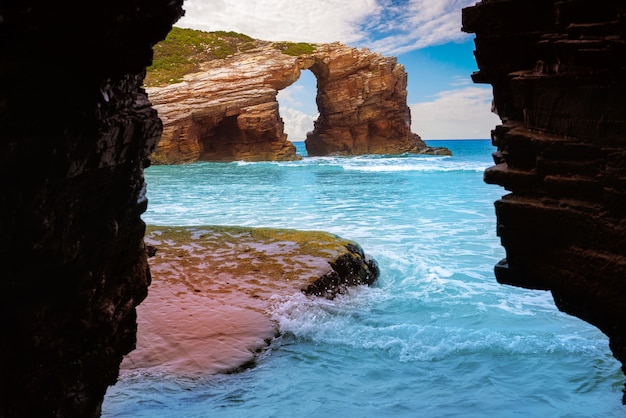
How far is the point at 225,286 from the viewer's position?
7.30m

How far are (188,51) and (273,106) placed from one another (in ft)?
44.5

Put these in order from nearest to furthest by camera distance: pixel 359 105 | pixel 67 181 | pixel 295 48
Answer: pixel 67 181, pixel 295 48, pixel 359 105

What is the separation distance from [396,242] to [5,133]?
34.9 feet

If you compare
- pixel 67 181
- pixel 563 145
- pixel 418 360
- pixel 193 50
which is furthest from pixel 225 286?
pixel 193 50

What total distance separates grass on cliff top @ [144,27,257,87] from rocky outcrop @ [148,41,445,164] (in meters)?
1.57

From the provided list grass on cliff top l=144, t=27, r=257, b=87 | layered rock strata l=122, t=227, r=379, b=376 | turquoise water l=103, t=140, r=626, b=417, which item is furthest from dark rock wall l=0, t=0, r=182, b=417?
grass on cliff top l=144, t=27, r=257, b=87

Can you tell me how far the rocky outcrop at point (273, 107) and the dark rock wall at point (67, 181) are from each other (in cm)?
3978

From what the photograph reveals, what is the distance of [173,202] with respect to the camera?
1992 cm

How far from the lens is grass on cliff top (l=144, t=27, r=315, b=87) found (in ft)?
153

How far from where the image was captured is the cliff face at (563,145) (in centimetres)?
283

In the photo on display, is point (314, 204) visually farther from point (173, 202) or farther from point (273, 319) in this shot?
point (273, 319)

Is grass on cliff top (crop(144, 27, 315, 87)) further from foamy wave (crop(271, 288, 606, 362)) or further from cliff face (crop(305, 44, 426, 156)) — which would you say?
foamy wave (crop(271, 288, 606, 362))

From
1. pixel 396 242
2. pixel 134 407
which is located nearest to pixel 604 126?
pixel 134 407

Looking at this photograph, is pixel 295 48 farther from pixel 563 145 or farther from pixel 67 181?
pixel 67 181
